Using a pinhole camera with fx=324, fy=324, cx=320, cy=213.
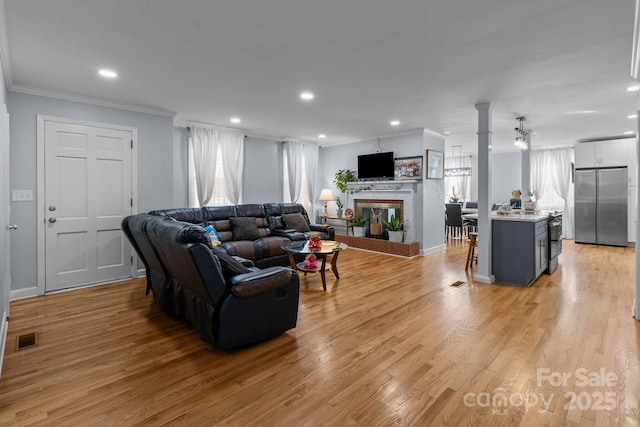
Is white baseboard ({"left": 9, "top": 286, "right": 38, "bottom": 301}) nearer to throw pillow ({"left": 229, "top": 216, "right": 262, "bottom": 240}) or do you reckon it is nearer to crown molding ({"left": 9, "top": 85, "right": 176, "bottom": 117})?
crown molding ({"left": 9, "top": 85, "right": 176, "bottom": 117})

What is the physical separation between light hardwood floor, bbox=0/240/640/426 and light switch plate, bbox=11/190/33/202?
1192mm

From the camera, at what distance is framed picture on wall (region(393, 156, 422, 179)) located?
6504 millimetres

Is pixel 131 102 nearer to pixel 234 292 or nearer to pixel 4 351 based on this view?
pixel 4 351

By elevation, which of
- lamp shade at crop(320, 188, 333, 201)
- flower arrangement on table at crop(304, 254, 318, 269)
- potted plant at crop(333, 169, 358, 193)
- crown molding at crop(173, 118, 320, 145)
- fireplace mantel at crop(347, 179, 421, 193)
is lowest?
flower arrangement on table at crop(304, 254, 318, 269)

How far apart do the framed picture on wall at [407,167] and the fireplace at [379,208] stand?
0.55 metres

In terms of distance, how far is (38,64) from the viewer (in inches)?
125

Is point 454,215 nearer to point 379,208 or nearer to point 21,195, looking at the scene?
point 379,208

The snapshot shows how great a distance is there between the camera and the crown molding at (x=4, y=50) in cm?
235

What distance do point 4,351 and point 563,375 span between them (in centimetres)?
419

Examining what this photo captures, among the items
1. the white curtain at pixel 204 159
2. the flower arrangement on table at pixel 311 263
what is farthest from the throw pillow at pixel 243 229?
the flower arrangement on table at pixel 311 263

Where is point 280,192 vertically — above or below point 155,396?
above

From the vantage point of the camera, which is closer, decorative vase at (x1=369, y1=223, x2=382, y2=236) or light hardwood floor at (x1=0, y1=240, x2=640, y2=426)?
light hardwood floor at (x1=0, y1=240, x2=640, y2=426)

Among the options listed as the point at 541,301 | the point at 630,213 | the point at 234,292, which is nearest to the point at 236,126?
the point at 234,292

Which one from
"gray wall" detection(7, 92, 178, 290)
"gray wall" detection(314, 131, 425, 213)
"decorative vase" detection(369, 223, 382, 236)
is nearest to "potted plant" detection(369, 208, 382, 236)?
"decorative vase" detection(369, 223, 382, 236)
